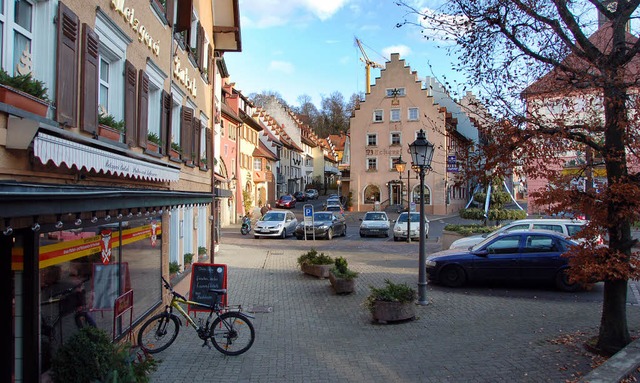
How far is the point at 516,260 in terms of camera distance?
12328 millimetres

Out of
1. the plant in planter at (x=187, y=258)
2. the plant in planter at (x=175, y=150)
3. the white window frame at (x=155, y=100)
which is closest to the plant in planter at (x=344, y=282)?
the plant in planter at (x=187, y=258)

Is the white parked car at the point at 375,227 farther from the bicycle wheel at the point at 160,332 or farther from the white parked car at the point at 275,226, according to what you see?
the bicycle wheel at the point at 160,332

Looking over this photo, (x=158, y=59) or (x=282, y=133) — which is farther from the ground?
(x=282, y=133)

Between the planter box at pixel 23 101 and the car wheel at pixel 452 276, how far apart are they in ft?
33.9

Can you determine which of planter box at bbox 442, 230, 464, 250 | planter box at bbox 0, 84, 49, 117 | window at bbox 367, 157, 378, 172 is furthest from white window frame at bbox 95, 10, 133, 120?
window at bbox 367, 157, 378, 172

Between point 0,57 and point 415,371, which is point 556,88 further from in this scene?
point 0,57

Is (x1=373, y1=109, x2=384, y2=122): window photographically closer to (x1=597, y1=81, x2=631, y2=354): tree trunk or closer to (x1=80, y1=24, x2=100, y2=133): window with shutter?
(x1=597, y1=81, x2=631, y2=354): tree trunk

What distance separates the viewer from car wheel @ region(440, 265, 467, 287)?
42.3 ft

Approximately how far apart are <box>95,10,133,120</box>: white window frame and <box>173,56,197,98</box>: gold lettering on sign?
3.83 meters

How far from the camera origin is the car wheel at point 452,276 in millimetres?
12891

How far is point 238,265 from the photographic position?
59.6 ft

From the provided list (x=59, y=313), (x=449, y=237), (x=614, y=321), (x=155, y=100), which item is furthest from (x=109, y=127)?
(x=449, y=237)

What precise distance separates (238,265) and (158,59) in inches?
369

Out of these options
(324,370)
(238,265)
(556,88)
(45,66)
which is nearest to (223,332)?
(324,370)
